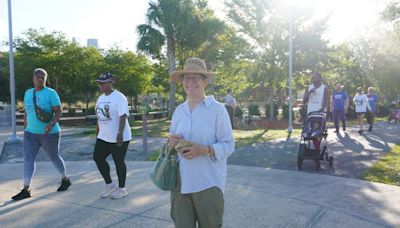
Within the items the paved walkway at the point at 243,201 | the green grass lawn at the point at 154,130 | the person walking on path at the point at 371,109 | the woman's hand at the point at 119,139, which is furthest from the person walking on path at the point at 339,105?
the woman's hand at the point at 119,139

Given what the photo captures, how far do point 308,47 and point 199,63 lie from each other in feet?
63.2

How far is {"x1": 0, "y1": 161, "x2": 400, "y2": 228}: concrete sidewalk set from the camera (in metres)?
4.36

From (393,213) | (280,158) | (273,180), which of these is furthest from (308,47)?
(393,213)

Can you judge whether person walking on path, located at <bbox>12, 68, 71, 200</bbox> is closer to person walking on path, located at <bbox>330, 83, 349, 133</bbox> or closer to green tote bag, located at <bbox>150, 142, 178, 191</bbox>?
green tote bag, located at <bbox>150, 142, 178, 191</bbox>

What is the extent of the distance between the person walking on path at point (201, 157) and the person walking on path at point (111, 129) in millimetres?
2461

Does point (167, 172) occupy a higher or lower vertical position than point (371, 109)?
lower

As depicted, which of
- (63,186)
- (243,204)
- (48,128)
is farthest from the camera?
(63,186)

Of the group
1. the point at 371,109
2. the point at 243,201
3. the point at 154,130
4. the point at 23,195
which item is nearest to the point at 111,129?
the point at 23,195

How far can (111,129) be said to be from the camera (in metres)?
5.20

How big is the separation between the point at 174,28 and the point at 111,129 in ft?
66.5

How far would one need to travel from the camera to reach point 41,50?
88.5ft

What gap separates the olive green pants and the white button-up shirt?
5 centimetres

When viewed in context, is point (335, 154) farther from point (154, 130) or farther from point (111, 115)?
point (154, 130)

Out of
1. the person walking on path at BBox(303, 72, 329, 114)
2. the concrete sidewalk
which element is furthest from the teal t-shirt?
the person walking on path at BBox(303, 72, 329, 114)
